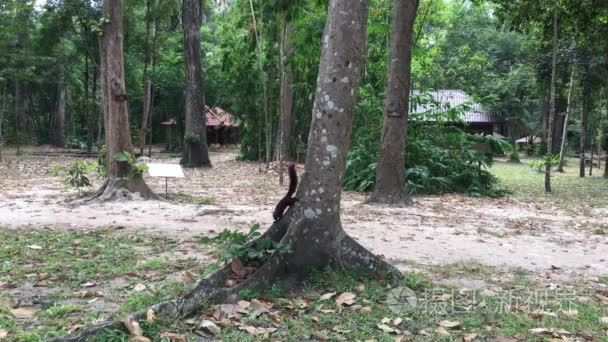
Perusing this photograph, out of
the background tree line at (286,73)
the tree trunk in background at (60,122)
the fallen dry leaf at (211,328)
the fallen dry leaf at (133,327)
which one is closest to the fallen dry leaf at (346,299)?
the fallen dry leaf at (211,328)

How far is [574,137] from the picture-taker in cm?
4544

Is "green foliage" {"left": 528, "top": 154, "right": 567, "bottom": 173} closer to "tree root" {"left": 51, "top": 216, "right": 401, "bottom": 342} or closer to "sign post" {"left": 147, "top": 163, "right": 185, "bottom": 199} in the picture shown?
"sign post" {"left": 147, "top": 163, "right": 185, "bottom": 199}

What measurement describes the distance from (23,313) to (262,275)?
176cm

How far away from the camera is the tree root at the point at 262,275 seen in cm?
377

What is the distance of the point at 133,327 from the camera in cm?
351

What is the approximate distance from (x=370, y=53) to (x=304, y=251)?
49.0 ft

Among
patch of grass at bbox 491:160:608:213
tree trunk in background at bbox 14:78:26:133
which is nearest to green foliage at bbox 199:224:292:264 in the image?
patch of grass at bbox 491:160:608:213

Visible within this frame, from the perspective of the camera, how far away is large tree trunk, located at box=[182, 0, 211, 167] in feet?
64.4

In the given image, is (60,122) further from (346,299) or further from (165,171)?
(346,299)

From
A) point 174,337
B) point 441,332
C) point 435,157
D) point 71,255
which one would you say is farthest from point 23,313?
point 435,157

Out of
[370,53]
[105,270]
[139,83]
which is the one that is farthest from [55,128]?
[105,270]

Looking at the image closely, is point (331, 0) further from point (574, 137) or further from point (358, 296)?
point (574, 137)

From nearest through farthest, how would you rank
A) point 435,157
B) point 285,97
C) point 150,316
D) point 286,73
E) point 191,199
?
point 150,316, point 191,199, point 435,157, point 286,73, point 285,97

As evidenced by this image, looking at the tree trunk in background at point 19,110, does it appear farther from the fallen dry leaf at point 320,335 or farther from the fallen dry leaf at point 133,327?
the fallen dry leaf at point 320,335
